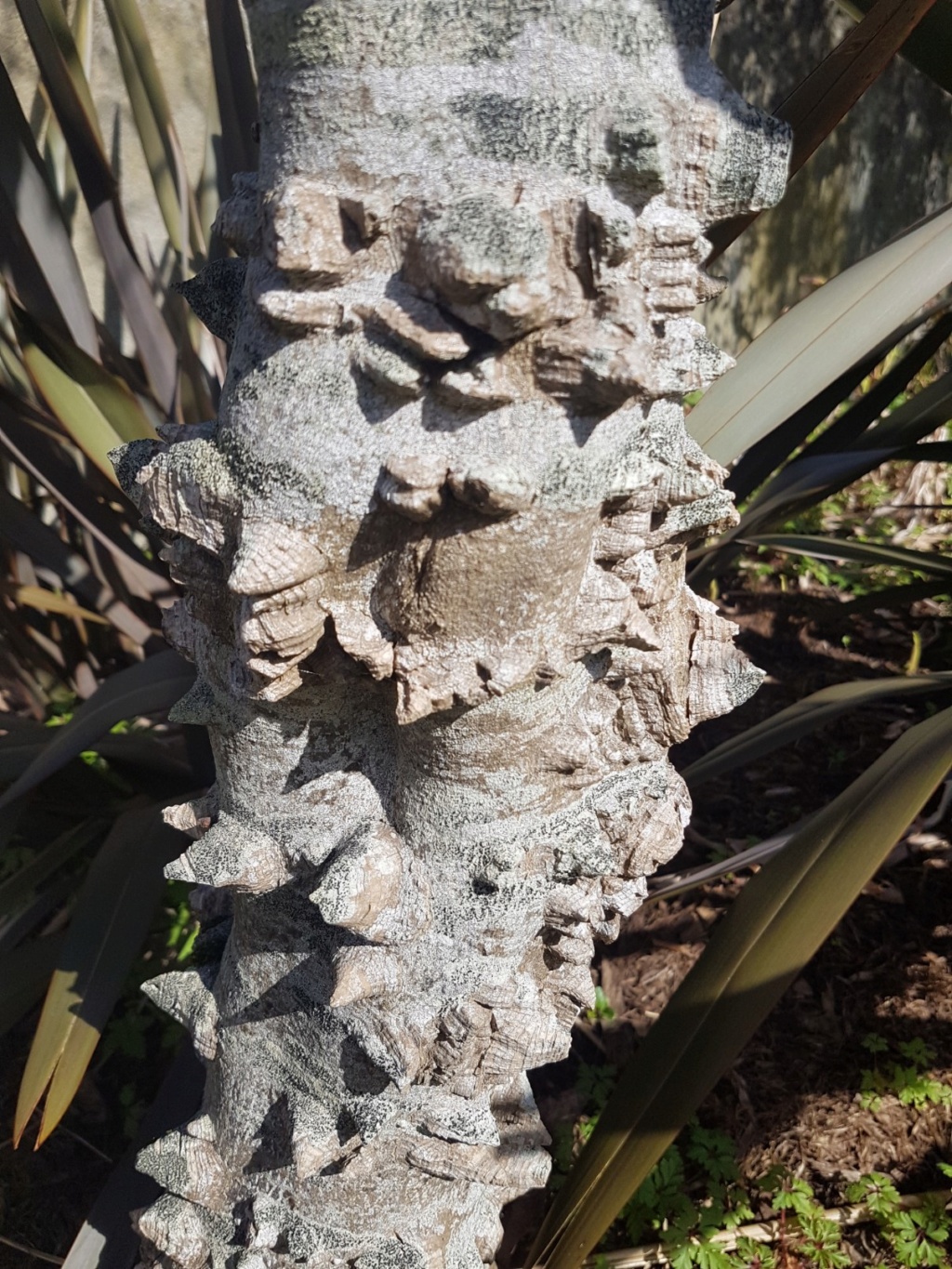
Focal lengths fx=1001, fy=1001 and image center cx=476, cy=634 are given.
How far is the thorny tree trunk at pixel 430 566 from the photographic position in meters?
0.43

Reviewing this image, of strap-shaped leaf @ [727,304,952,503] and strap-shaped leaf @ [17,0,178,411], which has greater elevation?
strap-shaped leaf @ [17,0,178,411]

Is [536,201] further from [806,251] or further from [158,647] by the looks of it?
[806,251]

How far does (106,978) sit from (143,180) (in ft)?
4.70

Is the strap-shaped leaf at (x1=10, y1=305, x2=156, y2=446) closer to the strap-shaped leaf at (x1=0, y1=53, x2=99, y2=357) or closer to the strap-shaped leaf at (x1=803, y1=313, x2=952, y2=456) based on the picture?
the strap-shaped leaf at (x1=0, y1=53, x2=99, y2=357)

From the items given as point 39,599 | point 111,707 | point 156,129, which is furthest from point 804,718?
point 156,129

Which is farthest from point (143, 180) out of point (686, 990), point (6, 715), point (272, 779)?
point (686, 990)

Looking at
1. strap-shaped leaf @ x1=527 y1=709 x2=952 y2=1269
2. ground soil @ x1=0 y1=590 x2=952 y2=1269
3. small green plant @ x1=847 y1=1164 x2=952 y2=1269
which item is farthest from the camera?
ground soil @ x1=0 y1=590 x2=952 y2=1269

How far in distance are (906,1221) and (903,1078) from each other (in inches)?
6.4

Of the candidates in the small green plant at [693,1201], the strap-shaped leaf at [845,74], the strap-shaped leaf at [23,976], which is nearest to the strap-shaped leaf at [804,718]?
the small green plant at [693,1201]

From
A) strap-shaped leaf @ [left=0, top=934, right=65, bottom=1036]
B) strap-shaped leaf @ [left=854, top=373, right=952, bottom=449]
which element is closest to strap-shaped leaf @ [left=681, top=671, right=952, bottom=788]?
strap-shaped leaf @ [left=854, top=373, right=952, bottom=449]

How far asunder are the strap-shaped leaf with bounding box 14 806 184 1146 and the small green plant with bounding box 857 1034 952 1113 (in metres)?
0.86

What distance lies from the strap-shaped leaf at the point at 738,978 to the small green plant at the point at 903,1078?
60cm

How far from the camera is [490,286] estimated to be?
406 mm

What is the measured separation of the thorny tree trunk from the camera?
434 mm
